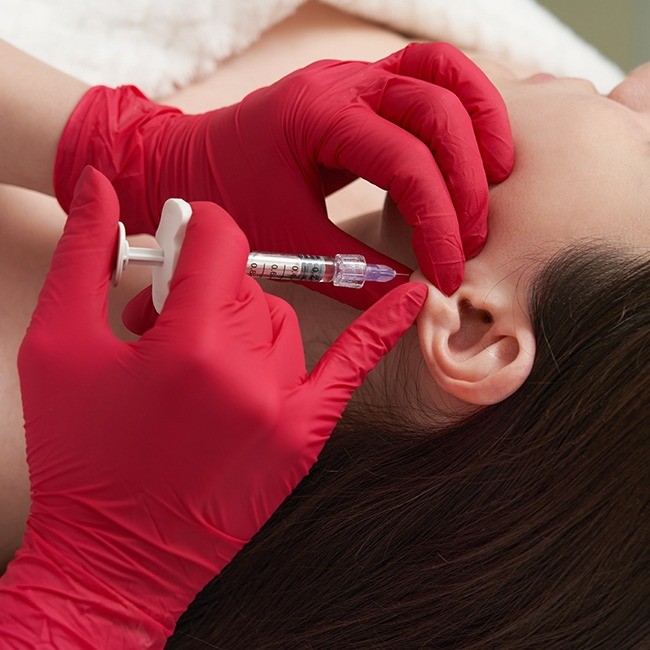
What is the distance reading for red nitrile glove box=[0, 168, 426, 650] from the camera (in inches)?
34.1

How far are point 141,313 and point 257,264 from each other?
0.16 meters

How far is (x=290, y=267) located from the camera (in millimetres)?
1012

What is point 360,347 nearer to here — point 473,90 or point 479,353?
point 479,353

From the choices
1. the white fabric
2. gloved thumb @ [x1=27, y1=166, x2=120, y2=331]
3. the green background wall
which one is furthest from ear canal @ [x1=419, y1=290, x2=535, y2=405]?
the green background wall

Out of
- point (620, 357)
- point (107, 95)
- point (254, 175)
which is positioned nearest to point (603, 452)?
point (620, 357)

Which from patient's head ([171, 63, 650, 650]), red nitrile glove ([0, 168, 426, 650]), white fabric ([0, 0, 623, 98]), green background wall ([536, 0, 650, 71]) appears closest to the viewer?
red nitrile glove ([0, 168, 426, 650])

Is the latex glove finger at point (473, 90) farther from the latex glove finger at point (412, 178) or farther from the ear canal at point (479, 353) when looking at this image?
the ear canal at point (479, 353)

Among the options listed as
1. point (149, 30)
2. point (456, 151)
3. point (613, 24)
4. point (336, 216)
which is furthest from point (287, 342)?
point (613, 24)

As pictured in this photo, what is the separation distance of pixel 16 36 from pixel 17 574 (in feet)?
2.99

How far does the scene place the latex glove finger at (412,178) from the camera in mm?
994

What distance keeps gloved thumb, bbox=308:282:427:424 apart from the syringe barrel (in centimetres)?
10

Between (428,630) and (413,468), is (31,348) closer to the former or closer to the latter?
(413,468)

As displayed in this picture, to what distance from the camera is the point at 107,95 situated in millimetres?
1211

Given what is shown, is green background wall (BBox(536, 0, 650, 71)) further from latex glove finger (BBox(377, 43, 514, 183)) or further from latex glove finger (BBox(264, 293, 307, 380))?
latex glove finger (BBox(264, 293, 307, 380))
